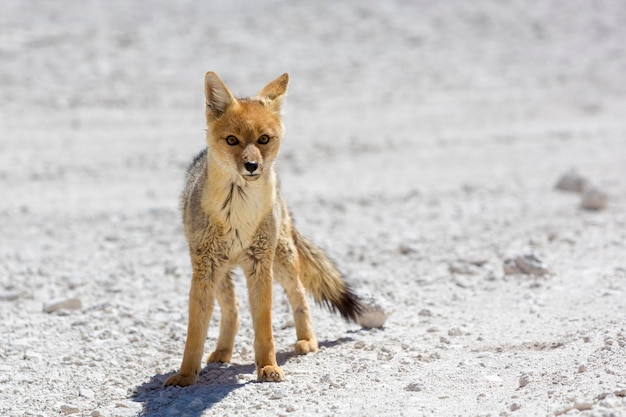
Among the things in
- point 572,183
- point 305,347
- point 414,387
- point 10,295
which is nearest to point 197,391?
point 305,347

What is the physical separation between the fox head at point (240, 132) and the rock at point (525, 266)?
3499 millimetres

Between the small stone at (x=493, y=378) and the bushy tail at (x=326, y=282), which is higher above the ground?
the bushy tail at (x=326, y=282)

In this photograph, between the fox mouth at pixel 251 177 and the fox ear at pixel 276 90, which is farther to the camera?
the fox ear at pixel 276 90

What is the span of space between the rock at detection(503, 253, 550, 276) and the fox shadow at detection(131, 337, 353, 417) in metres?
2.93

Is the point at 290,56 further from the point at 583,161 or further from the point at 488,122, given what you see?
the point at 583,161

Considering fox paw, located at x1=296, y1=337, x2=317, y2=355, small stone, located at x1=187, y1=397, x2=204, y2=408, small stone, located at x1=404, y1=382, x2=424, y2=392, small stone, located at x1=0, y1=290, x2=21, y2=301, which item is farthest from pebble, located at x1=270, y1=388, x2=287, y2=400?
small stone, located at x1=0, y1=290, x2=21, y2=301

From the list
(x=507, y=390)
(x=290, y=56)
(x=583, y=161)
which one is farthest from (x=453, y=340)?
(x=290, y=56)

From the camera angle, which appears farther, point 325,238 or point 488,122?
point 488,122

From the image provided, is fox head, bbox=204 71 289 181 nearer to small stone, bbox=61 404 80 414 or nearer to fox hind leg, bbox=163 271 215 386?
fox hind leg, bbox=163 271 215 386

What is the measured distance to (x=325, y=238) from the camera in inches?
426

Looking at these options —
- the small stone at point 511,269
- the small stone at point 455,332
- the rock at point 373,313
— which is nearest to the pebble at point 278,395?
the rock at point 373,313

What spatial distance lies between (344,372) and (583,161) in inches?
445

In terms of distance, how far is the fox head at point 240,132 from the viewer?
5828 mm

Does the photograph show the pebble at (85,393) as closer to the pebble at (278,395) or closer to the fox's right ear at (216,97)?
the pebble at (278,395)
